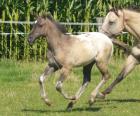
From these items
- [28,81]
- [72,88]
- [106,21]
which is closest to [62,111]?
[106,21]

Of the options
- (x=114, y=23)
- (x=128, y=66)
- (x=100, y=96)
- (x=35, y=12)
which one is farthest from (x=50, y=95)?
(x=35, y=12)

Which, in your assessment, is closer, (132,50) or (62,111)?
(62,111)

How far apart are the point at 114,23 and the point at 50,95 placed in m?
2.20

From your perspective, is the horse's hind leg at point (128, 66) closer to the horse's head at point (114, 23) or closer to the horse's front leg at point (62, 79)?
the horse's head at point (114, 23)

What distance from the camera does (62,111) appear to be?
11.0 meters

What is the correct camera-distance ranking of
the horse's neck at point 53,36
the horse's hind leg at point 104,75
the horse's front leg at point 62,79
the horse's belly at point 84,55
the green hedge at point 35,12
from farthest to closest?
the green hedge at point 35,12 < the horse's hind leg at point 104,75 < the horse's neck at point 53,36 < the horse's belly at point 84,55 < the horse's front leg at point 62,79

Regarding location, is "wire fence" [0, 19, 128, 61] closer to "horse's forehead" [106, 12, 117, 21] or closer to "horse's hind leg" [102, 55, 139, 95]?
"horse's hind leg" [102, 55, 139, 95]

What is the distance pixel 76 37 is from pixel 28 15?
7566mm

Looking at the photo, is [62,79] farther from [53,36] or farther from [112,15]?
[112,15]

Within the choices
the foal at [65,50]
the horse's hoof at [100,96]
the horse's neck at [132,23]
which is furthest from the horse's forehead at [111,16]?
the horse's hoof at [100,96]

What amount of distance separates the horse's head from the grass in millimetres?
1377

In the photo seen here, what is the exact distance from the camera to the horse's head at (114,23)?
1188cm

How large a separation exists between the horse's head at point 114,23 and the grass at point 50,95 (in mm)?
1377

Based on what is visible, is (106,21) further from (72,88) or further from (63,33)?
(72,88)
